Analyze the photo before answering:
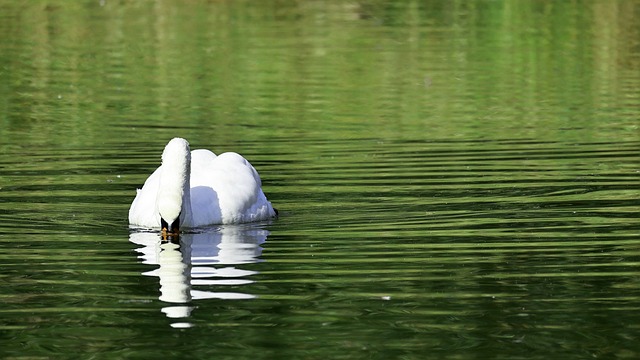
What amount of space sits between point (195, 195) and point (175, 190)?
0.65 meters

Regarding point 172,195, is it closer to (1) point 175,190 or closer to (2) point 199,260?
(1) point 175,190

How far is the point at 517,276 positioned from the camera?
9883 millimetres

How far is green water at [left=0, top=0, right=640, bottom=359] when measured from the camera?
8453 millimetres

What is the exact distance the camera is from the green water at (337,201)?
8453 mm

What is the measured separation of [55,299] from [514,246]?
132 inches

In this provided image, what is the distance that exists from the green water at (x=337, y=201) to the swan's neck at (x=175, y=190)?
21 cm

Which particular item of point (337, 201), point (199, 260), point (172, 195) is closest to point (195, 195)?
point (172, 195)

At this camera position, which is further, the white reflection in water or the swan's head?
the swan's head

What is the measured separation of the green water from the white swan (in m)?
0.19

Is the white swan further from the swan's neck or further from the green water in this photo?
the green water

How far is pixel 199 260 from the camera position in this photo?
10.8 m

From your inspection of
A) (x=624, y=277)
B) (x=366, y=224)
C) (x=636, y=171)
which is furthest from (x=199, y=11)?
(x=624, y=277)

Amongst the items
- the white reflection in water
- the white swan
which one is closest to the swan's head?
the white swan

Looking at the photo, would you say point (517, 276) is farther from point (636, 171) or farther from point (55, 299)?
point (636, 171)
